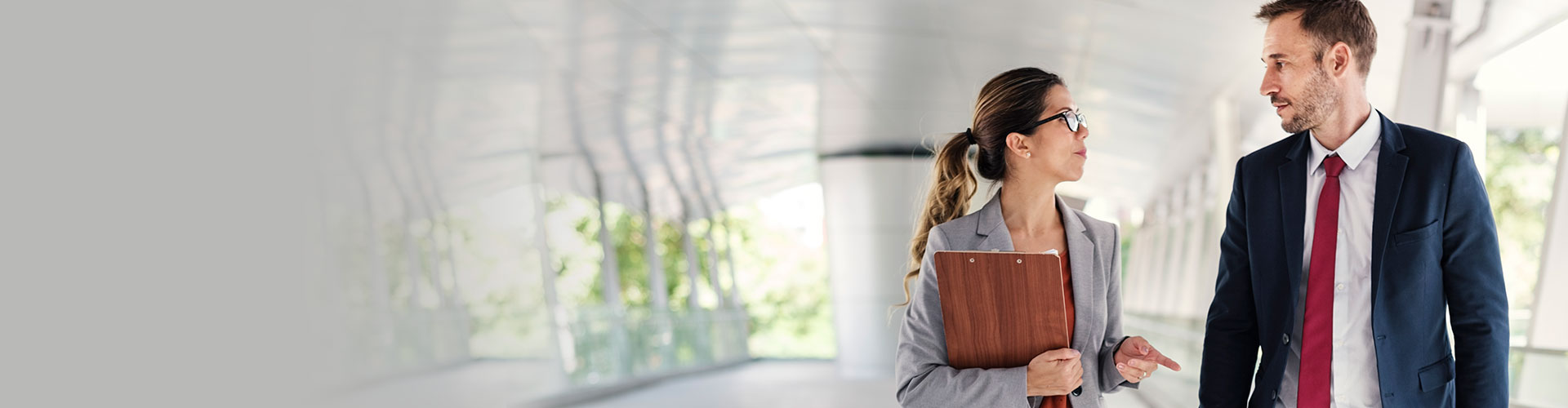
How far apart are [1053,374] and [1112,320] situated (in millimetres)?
332

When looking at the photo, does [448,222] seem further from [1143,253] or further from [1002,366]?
[1143,253]

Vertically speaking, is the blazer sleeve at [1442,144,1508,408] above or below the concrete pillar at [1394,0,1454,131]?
below

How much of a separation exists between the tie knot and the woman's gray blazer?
45 cm

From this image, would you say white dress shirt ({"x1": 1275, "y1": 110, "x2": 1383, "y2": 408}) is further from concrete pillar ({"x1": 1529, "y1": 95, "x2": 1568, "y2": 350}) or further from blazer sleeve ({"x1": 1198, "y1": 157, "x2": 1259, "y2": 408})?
concrete pillar ({"x1": 1529, "y1": 95, "x2": 1568, "y2": 350})

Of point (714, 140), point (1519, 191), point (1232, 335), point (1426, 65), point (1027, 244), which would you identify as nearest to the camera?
point (1027, 244)

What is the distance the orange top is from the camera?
7.10ft

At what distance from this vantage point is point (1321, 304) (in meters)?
2.23

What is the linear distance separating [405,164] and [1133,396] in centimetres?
710

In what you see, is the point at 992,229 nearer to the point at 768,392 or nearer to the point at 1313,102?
the point at 1313,102

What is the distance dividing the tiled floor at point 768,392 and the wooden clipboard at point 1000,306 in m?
8.27

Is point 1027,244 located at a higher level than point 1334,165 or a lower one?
lower

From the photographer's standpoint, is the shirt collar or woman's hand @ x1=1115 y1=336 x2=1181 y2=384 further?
the shirt collar

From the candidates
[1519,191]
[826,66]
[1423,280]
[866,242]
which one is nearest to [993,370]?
[1423,280]

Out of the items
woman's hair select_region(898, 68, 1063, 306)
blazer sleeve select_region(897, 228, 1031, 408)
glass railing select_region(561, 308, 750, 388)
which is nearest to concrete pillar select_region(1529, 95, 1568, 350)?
woman's hair select_region(898, 68, 1063, 306)
